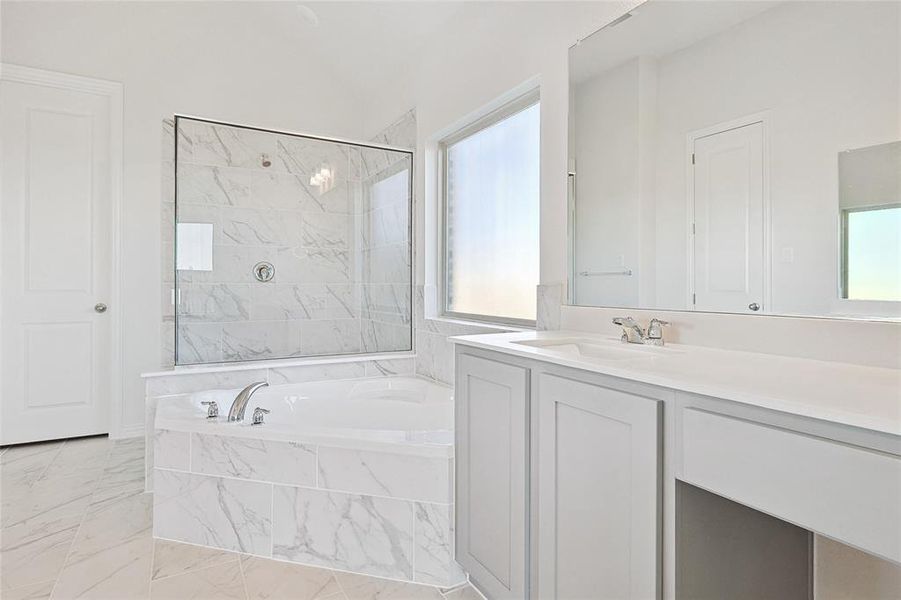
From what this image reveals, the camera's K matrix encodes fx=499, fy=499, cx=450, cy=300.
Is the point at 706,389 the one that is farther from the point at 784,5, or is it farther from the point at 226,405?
the point at 226,405

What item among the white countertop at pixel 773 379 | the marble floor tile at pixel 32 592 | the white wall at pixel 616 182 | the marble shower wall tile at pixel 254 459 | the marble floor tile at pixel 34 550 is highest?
the white wall at pixel 616 182

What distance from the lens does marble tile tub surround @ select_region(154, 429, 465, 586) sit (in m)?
1.73

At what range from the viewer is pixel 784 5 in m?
1.32

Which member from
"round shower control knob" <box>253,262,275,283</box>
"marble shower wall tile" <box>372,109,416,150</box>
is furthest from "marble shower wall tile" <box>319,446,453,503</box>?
"marble shower wall tile" <box>372,109,416,150</box>

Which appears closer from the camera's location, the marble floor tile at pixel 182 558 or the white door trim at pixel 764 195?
the white door trim at pixel 764 195

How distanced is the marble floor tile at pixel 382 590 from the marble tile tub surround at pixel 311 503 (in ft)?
0.09

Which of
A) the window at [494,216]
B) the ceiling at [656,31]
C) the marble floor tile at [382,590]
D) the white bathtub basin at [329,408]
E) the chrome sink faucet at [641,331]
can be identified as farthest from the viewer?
the window at [494,216]

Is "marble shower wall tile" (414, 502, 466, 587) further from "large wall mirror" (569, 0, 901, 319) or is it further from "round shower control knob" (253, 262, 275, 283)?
"round shower control knob" (253, 262, 275, 283)

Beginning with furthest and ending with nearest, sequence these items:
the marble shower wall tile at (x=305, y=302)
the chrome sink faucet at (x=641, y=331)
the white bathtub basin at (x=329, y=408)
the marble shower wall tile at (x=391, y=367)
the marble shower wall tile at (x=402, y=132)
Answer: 1. the marble shower wall tile at (x=402, y=132)
2. the marble shower wall tile at (x=305, y=302)
3. the marble shower wall tile at (x=391, y=367)
4. the white bathtub basin at (x=329, y=408)
5. the chrome sink faucet at (x=641, y=331)

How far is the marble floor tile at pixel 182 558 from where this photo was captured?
5.99ft

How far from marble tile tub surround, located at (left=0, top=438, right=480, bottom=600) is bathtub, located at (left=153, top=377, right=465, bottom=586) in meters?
0.06

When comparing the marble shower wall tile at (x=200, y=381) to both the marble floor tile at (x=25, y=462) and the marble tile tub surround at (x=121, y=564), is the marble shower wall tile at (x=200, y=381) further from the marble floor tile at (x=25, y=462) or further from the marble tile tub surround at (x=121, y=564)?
the marble floor tile at (x=25, y=462)

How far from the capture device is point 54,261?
11.1ft

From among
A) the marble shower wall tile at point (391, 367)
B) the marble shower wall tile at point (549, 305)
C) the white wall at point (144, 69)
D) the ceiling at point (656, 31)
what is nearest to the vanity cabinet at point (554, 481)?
the marble shower wall tile at point (549, 305)
